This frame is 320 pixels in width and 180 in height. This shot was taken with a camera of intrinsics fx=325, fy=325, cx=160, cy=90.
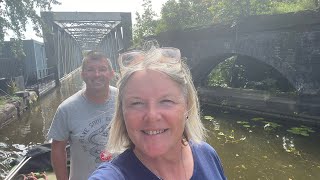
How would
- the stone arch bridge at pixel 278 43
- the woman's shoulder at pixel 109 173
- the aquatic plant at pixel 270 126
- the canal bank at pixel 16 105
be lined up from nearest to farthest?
1. the woman's shoulder at pixel 109 173
2. the aquatic plant at pixel 270 126
3. the stone arch bridge at pixel 278 43
4. the canal bank at pixel 16 105

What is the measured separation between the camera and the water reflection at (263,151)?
683 cm

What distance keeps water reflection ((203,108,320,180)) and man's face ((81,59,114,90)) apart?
459 centimetres

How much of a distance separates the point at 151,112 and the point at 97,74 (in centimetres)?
166

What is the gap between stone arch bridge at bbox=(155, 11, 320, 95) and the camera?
1033 centimetres

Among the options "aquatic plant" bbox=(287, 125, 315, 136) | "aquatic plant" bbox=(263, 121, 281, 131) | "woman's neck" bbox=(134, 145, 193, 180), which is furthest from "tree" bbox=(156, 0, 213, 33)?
"woman's neck" bbox=(134, 145, 193, 180)

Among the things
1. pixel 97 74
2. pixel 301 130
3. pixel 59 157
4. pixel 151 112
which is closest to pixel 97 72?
pixel 97 74

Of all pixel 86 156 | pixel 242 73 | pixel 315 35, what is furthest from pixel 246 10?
pixel 86 156

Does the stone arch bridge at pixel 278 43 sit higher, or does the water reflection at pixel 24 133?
the stone arch bridge at pixel 278 43

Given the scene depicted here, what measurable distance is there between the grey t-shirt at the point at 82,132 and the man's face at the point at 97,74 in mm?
179

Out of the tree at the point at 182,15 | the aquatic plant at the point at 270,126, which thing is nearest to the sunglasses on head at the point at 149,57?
the aquatic plant at the point at 270,126

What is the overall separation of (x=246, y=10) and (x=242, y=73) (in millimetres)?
2862

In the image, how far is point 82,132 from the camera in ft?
8.83

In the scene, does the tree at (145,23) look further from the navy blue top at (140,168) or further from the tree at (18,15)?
the navy blue top at (140,168)

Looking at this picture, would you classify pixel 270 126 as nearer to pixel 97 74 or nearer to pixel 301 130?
pixel 301 130
